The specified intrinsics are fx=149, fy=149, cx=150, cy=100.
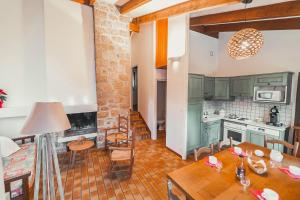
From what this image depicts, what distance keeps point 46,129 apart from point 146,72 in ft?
13.6

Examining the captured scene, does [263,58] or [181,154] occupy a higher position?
[263,58]

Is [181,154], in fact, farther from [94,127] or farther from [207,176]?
[94,127]

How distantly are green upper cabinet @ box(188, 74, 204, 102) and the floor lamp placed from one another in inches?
108

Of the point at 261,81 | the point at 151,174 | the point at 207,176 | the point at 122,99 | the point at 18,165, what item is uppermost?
the point at 261,81

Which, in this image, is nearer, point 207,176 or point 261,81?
point 207,176

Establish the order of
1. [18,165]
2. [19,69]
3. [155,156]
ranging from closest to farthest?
1. [18,165]
2. [19,69]
3. [155,156]

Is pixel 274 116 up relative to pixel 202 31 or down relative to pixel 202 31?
down

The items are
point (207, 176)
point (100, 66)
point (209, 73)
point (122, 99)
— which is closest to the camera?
point (207, 176)

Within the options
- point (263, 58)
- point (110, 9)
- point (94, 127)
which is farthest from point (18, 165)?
point (263, 58)

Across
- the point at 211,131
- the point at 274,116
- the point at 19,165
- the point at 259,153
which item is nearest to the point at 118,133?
the point at 19,165

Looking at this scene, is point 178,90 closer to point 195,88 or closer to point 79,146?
point 195,88

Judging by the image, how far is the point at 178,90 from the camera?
145 inches

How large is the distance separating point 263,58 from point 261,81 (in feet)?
2.43

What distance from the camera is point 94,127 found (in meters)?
4.18
